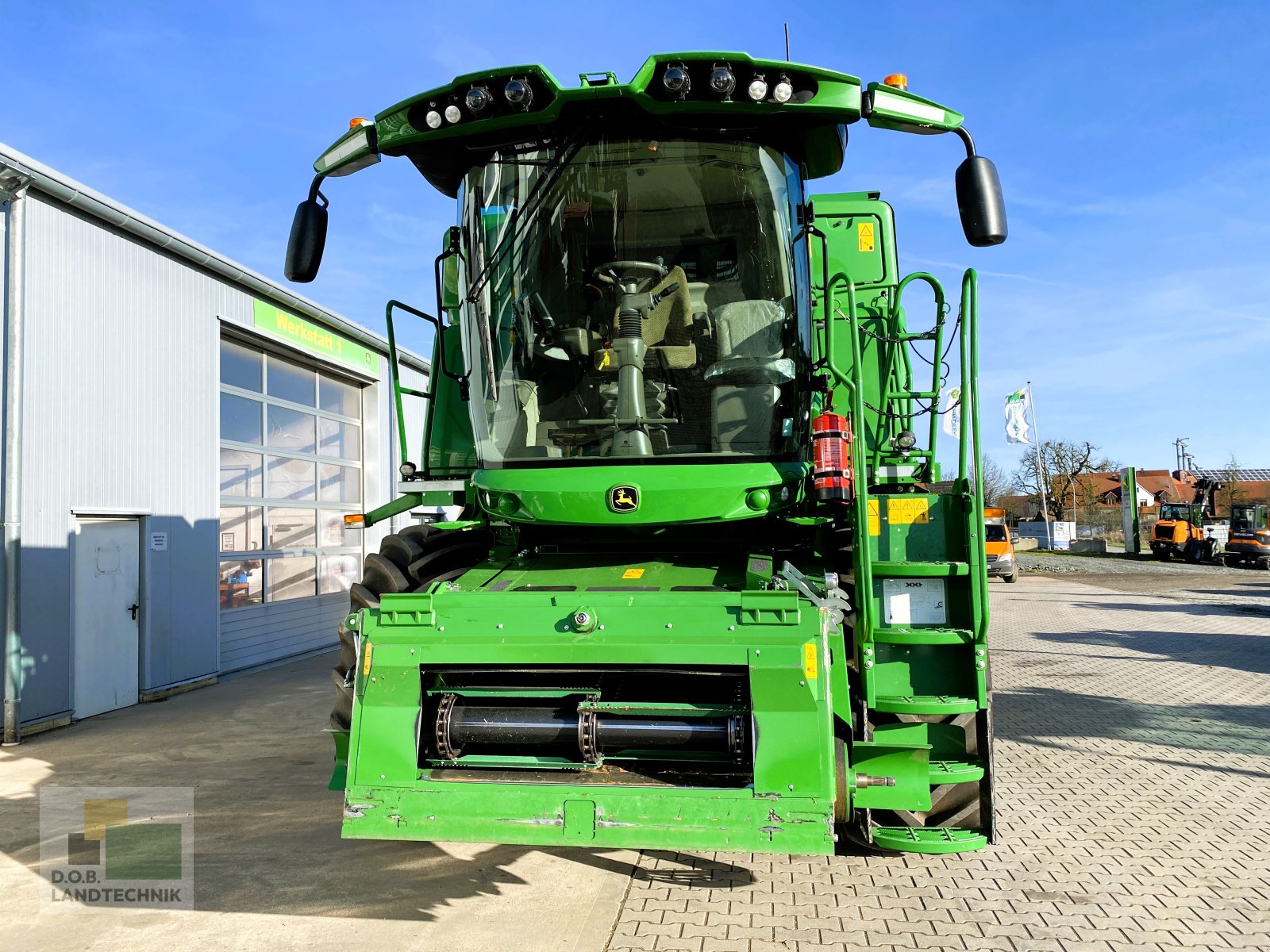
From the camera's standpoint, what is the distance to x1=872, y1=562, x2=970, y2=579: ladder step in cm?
367

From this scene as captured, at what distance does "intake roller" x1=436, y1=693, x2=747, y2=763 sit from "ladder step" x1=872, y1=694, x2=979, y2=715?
0.65 metres

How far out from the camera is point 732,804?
316 cm

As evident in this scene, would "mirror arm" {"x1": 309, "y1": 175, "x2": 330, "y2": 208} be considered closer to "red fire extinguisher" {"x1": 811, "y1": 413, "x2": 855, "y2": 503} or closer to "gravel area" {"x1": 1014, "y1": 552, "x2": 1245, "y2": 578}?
"red fire extinguisher" {"x1": 811, "y1": 413, "x2": 855, "y2": 503}

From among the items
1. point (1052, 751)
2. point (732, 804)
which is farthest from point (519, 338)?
point (1052, 751)

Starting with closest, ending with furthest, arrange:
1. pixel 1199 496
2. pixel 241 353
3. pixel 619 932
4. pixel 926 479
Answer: pixel 619 932, pixel 926 479, pixel 241 353, pixel 1199 496

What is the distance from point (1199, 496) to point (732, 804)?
4360 cm

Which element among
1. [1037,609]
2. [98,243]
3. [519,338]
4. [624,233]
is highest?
[98,243]

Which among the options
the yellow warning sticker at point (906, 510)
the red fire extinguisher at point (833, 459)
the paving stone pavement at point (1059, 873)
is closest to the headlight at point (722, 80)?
the red fire extinguisher at point (833, 459)

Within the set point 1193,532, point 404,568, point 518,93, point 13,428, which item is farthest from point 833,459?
point 1193,532

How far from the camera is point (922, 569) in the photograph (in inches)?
146

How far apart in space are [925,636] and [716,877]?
1.66 meters

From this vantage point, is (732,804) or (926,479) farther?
(926,479)

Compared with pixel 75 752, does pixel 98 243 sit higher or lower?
higher

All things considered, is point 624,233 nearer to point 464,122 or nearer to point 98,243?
point 464,122
